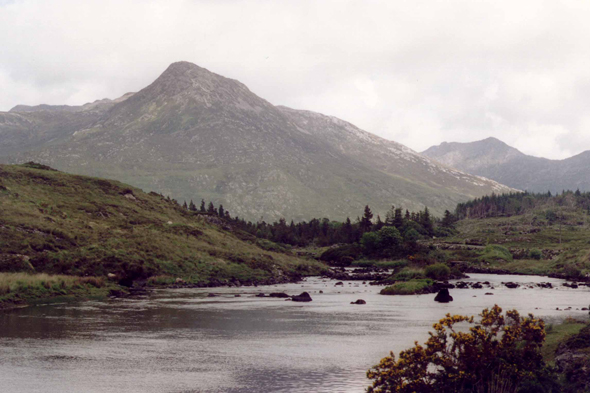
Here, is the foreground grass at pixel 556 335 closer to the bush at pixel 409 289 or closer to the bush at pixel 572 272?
the bush at pixel 409 289

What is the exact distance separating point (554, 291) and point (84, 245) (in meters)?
80.5

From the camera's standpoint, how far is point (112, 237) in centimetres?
10519

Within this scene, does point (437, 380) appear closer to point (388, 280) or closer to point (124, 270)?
point (124, 270)

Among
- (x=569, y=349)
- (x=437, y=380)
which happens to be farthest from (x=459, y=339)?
(x=569, y=349)

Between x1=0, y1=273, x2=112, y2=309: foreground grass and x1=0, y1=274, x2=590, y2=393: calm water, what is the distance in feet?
16.6

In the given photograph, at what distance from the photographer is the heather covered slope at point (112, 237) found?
89.9 m

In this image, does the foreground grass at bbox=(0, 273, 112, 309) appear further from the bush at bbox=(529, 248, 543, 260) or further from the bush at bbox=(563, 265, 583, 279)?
the bush at bbox=(529, 248, 543, 260)

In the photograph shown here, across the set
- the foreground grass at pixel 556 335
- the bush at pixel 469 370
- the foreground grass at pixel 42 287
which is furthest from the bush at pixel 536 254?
the bush at pixel 469 370

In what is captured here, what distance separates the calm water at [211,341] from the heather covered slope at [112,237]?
17694 millimetres

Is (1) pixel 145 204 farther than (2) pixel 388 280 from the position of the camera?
Yes

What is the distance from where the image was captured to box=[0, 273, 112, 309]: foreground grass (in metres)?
68.8

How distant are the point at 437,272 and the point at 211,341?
3411 inches

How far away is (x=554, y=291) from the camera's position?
9731 cm

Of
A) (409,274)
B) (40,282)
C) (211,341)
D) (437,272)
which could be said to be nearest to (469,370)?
(211,341)
